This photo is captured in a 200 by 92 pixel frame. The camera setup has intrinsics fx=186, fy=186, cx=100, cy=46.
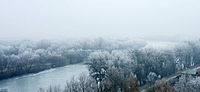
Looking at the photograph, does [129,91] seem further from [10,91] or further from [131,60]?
[10,91]

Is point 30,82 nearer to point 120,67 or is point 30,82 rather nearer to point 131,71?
point 120,67

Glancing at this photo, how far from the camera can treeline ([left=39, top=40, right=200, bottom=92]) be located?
30.1 ft

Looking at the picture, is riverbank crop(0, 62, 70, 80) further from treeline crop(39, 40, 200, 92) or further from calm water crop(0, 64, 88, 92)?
treeline crop(39, 40, 200, 92)

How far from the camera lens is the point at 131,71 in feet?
40.8

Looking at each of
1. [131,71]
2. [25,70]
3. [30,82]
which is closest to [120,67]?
[131,71]

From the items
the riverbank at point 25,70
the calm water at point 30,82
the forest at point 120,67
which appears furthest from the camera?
the riverbank at point 25,70

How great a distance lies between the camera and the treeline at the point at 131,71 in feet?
30.1

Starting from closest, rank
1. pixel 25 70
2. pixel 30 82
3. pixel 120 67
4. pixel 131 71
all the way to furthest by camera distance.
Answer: pixel 131 71
pixel 120 67
pixel 30 82
pixel 25 70

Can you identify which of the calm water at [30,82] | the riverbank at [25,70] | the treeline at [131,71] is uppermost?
the treeline at [131,71]

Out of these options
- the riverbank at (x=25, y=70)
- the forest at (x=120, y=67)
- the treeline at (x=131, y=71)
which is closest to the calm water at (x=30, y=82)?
the riverbank at (x=25, y=70)

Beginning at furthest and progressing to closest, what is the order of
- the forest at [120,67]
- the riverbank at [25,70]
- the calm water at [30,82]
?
the riverbank at [25,70] → the calm water at [30,82] → the forest at [120,67]

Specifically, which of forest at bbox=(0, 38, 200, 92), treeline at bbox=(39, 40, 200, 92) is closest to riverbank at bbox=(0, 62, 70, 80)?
forest at bbox=(0, 38, 200, 92)

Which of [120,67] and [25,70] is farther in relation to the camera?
[25,70]

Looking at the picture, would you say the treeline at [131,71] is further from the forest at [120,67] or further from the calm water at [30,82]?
the calm water at [30,82]
